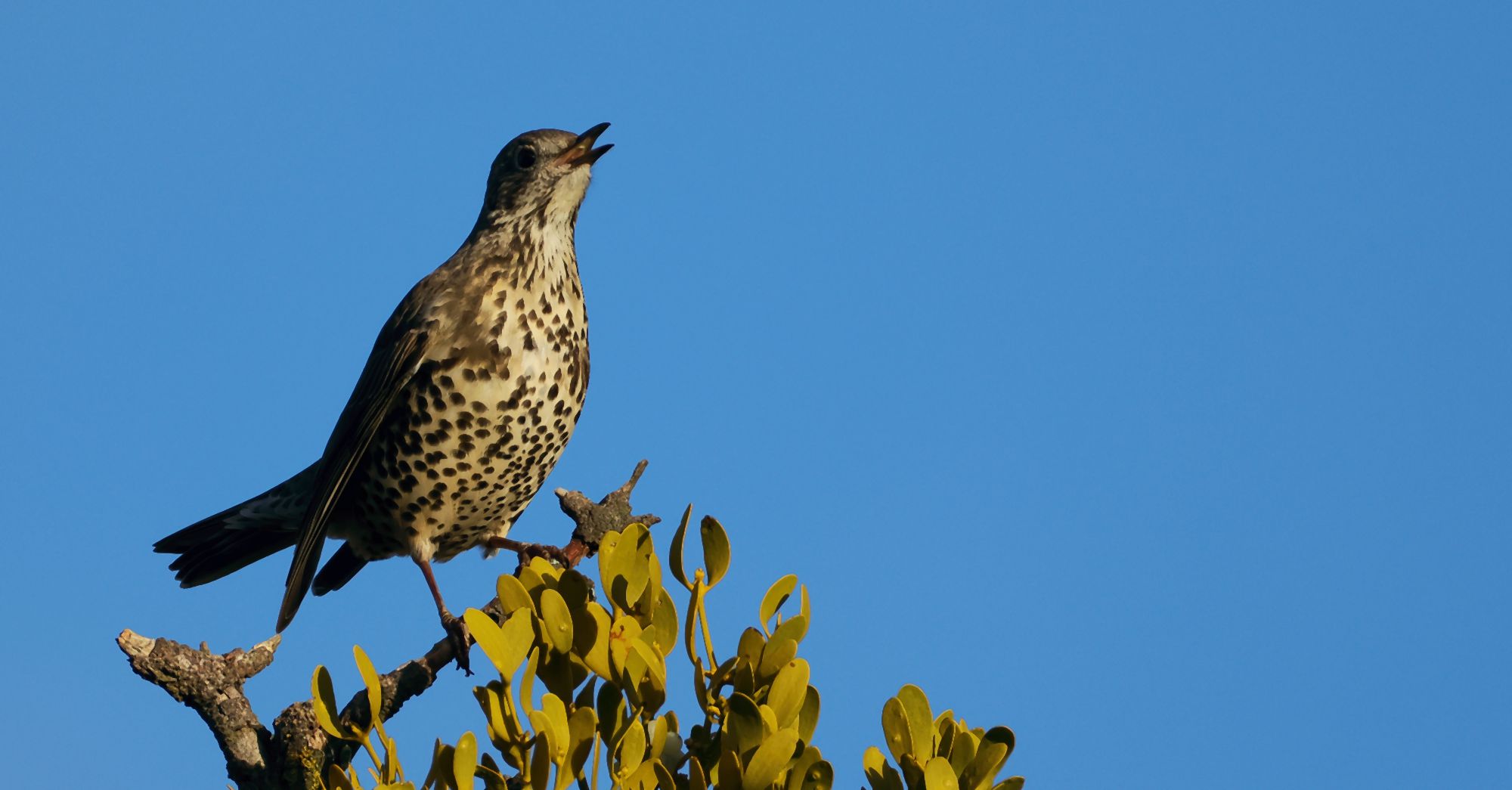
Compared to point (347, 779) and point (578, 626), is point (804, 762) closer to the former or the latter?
point (578, 626)

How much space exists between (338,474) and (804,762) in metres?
2.97

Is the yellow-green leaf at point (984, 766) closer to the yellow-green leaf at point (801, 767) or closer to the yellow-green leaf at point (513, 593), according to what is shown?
the yellow-green leaf at point (801, 767)

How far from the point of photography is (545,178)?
5738mm

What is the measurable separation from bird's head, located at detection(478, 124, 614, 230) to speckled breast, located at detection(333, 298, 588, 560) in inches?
19.6

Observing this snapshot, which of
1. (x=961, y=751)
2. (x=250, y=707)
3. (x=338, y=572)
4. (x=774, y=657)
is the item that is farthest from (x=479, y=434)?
(x=961, y=751)

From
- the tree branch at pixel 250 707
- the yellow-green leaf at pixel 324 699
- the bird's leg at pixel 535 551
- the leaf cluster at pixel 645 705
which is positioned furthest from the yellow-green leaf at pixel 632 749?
the bird's leg at pixel 535 551

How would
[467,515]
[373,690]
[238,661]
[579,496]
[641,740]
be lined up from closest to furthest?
1. [641,740]
2. [373,690]
3. [238,661]
4. [579,496]
5. [467,515]

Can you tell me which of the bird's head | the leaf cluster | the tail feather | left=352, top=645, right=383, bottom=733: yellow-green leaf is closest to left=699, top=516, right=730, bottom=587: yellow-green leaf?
the leaf cluster

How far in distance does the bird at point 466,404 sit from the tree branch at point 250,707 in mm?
778

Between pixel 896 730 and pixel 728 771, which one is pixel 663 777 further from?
pixel 896 730

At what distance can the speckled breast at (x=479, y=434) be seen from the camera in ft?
16.9

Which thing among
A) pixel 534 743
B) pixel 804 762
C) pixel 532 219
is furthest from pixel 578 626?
pixel 532 219

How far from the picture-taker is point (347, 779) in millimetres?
3059

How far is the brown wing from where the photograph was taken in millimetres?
5324
